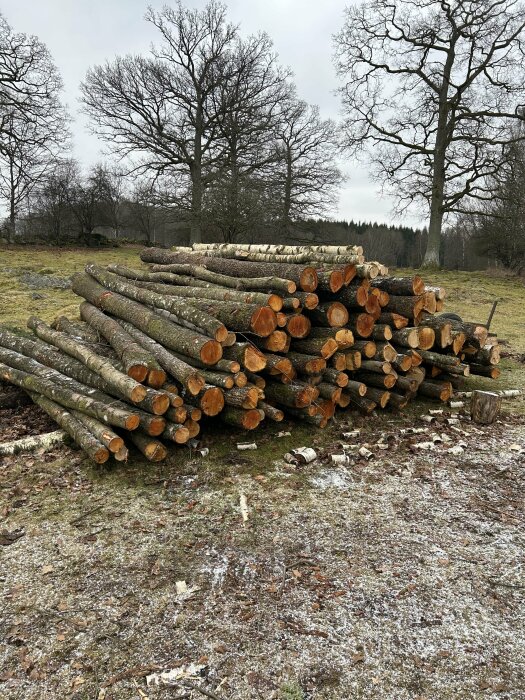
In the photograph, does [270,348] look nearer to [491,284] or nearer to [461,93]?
[491,284]

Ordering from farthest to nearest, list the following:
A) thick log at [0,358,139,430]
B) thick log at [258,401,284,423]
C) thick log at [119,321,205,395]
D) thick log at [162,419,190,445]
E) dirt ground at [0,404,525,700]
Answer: thick log at [258,401,284,423]
thick log at [119,321,205,395]
thick log at [162,419,190,445]
thick log at [0,358,139,430]
dirt ground at [0,404,525,700]

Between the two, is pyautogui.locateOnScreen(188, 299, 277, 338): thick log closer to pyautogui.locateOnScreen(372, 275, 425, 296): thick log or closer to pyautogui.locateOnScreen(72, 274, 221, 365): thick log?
pyautogui.locateOnScreen(72, 274, 221, 365): thick log

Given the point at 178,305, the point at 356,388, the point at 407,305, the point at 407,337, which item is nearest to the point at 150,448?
the point at 178,305

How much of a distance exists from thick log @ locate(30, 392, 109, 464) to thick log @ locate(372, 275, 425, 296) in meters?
4.51

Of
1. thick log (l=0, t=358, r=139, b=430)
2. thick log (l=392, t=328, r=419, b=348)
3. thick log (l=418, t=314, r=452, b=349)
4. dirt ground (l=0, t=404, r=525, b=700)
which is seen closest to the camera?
dirt ground (l=0, t=404, r=525, b=700)

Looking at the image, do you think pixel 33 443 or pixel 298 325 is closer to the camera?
pixel 33 443

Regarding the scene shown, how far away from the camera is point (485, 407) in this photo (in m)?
6.26

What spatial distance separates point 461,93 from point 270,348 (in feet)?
70.6

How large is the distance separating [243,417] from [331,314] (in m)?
1.91

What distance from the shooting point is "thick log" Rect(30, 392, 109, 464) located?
4.54 meters

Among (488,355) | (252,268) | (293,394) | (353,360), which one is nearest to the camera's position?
(293,394)

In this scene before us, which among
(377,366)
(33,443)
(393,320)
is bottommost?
(33,443)

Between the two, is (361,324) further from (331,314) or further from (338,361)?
(338,361)

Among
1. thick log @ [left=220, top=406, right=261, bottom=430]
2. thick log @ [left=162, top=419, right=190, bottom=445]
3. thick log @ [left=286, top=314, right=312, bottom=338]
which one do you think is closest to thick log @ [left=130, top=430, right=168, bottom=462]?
thick log @ [left=162, top=419, right=190, bottom=445]
